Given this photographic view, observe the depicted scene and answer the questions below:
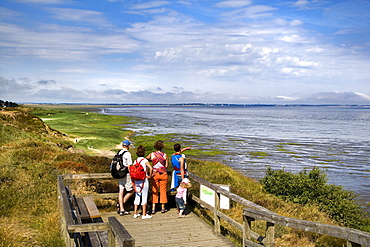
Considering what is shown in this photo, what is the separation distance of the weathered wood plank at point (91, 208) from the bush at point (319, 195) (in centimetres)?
1085

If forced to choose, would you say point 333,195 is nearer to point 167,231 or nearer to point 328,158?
point 167,231

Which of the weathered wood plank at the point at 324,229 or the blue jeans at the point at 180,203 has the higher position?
the weathered wood plank at the point at 324,229

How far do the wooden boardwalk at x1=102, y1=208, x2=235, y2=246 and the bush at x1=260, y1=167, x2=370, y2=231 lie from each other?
8718mm

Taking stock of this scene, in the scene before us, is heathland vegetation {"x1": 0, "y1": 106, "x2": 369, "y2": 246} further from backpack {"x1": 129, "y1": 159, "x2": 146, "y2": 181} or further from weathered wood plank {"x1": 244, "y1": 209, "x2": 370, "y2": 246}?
weathered wood plank {"x1": 244, "y1": 209, "x2": 370, "y2": 246}

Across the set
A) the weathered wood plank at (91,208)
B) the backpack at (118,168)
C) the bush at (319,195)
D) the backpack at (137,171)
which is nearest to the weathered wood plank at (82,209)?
the weathered wood plank at (91,208)

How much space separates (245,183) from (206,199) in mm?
12188

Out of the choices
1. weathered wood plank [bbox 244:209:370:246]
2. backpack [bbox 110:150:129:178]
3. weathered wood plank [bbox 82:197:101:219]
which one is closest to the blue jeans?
backpack [bbox 110:150:129:178]

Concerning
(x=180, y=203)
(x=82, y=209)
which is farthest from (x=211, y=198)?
(x=82, y=209)

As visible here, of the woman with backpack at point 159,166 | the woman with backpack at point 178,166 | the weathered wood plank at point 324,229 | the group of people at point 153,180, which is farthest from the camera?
the woman with backpack at point 178,166

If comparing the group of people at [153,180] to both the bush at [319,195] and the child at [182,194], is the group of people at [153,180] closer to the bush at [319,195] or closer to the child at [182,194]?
the child at [182,194]

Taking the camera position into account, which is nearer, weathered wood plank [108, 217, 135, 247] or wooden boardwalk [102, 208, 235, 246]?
weathered wood plank [108, 217, 135, 247]

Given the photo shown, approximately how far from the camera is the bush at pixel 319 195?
15380 millimetres

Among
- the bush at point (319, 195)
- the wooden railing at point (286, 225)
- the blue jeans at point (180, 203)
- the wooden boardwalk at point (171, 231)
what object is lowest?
the bush at point (319, 195)

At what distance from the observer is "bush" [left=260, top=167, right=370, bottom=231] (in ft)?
50.5
